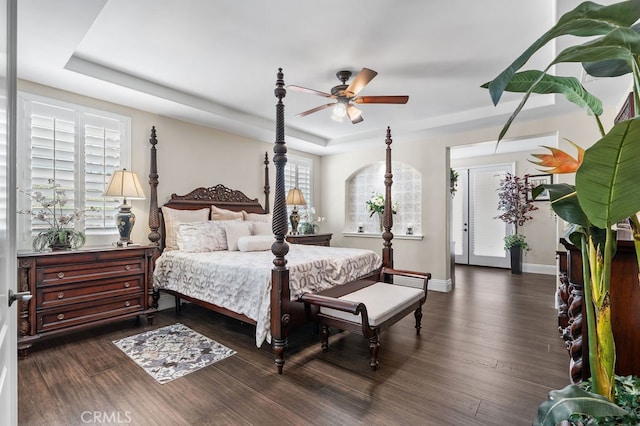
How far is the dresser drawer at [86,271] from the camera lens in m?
2.72

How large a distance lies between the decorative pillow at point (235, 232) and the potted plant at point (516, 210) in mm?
5655

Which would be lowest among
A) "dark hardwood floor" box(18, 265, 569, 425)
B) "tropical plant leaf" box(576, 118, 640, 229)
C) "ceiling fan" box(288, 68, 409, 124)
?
"dark hardwood floor" box(18, 265, 569, 425)

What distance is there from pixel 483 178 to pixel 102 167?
7.53 meters

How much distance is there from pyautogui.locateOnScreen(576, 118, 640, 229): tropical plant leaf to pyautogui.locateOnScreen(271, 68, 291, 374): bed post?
199cm

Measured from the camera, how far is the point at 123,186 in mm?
3330

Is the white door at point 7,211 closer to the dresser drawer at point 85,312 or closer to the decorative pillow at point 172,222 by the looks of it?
the dresser drawer at point 85,312

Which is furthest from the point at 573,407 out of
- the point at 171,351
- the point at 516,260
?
the point at 516,260

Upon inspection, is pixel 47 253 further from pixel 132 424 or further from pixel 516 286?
pixel 516 286

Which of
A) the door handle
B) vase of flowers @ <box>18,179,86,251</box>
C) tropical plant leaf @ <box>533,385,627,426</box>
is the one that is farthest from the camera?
vase of flowers @ <box>18,179,86,251</box>

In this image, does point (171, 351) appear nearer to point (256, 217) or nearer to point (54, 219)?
→ point (54, 219)

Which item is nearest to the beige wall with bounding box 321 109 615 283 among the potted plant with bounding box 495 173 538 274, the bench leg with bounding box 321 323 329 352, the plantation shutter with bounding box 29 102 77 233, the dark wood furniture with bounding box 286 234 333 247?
the potted plant with bounding box 495 173 538 274

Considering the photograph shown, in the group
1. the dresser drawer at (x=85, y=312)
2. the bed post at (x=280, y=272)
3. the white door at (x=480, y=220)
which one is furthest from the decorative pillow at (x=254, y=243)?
the white door at (x=480, y=220)

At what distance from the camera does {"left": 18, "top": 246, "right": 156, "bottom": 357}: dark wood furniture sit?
263 centimetres

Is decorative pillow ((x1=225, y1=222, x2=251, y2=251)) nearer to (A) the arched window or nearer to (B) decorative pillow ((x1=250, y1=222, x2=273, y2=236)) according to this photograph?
(B) decorative pillow ((x1=250, y1=222, x2=273, y2=236))
